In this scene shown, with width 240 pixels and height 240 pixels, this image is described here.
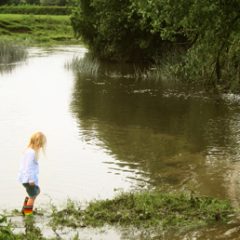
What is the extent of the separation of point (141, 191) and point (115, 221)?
2.41m

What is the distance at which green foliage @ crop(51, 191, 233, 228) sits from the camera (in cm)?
1072

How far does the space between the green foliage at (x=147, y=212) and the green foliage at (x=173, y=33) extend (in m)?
6.97

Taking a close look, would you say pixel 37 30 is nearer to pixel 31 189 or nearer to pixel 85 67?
pixel 85 67

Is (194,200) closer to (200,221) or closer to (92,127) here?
(200,221)

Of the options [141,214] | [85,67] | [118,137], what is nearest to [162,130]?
[118,137]

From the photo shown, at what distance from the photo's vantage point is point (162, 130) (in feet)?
68.1

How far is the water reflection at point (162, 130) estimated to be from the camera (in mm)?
14875

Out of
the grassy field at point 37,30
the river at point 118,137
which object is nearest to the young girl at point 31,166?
the river at point 118,137

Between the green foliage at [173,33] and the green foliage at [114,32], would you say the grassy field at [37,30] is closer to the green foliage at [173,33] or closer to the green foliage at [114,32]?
the green foliage at [114,32]

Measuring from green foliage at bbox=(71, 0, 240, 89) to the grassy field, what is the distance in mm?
23633

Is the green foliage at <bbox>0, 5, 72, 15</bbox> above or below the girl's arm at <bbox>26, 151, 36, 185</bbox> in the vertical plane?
below

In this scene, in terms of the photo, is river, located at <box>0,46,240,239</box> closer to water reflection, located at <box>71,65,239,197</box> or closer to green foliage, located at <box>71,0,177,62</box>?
water reflection, located at <box>71,65,239,197</box>

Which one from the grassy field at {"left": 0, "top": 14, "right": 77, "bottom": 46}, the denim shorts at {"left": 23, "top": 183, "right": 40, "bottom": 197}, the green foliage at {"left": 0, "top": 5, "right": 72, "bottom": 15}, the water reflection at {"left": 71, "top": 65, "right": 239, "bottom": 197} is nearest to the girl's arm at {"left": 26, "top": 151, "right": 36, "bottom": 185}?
the denim shorts at {"left": 23, "top": 183, "right": 40, "bottom": 197}

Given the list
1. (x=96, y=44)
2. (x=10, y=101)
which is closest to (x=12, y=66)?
(x=96, y=44)
